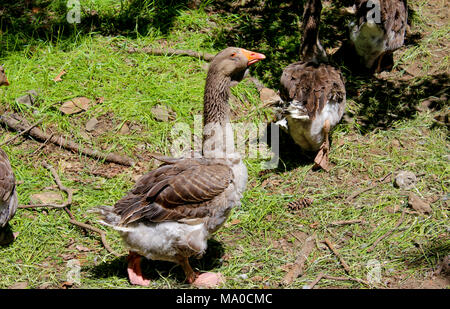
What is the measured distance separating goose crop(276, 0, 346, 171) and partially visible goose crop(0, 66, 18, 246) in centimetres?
292

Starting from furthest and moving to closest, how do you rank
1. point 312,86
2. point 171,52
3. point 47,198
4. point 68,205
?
point 171,52 < point 312,86 < point 47,198 < point 68,205

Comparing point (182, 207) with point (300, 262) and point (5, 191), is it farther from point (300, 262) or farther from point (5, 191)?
point (5, 191)

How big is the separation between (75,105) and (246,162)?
230 centimetres

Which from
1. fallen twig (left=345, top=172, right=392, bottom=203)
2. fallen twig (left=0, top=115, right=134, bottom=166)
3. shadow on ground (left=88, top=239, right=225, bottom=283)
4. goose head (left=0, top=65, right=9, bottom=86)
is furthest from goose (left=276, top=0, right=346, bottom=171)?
goose head (left=0, top=65, right=9, bottom=86)

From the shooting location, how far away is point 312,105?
5496mm

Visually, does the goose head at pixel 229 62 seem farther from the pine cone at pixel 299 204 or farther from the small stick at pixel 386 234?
the small stick at pixel 386 234

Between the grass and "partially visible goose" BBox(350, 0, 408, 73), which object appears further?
"partially visible goose" BBox(350, 0, 408, 73)

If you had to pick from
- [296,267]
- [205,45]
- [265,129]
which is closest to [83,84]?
[205,45]

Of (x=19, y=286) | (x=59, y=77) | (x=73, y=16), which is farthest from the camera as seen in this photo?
(x=73, y=16)

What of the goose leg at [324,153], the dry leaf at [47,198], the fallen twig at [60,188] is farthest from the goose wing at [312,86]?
the dry leaf at [47,198]

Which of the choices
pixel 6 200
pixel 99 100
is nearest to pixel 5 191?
pixel 6 200

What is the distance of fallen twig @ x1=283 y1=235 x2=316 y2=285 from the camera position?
436 centimetres

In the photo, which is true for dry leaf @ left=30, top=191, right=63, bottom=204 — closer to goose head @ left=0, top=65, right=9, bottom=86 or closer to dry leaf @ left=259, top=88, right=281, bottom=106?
goose head @ left=0, top=65, right=9, bottom=86

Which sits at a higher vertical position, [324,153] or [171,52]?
[171,52]
